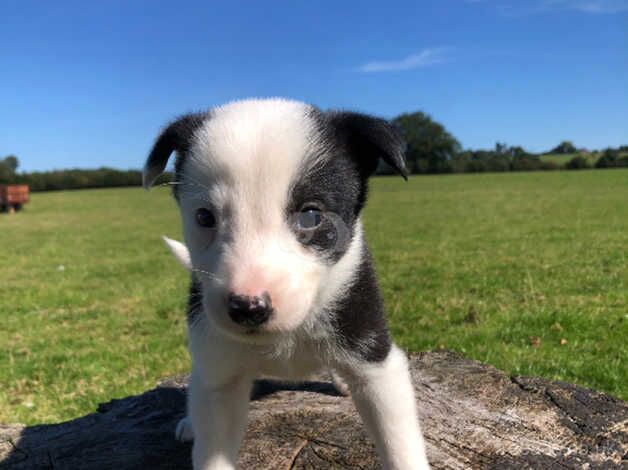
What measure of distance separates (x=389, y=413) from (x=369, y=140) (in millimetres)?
1205

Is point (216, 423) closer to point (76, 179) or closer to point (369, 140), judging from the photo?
point (369, 140)

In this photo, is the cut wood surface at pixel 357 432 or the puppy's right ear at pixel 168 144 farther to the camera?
the cut wood surface at pixel 357 432

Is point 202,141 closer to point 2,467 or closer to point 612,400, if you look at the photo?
point 2,467

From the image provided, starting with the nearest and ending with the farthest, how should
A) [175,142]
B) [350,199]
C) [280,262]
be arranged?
[280,262], [350,199], [175,142]

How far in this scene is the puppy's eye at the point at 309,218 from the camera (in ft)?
6.81

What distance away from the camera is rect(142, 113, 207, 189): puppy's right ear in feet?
8.11

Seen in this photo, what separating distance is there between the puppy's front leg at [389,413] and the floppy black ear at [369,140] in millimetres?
886

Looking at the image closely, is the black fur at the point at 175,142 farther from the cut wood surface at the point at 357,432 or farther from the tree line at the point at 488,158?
the tree line at the point at 488,158

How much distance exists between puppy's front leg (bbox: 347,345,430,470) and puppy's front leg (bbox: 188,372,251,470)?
1.80ft

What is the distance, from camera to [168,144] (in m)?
2.53

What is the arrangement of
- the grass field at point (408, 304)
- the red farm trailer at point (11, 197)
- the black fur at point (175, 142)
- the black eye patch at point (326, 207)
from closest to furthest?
the black eye patch at point (326, 207) → the black fur at point (175, 142) → the grass field at point (408, 304) → the red farm trailer at point (11, 197)

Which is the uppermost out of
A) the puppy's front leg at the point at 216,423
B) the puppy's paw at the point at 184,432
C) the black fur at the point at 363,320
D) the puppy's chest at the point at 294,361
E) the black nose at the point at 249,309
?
the black nose at the point at 249,309

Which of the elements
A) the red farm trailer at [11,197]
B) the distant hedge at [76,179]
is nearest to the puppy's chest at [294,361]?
the red farm trailer at [11,197]

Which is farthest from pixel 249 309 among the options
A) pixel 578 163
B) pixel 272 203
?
pixel 578 163
